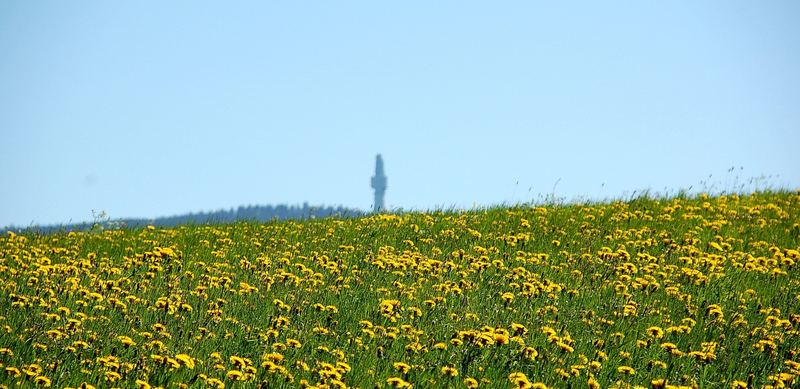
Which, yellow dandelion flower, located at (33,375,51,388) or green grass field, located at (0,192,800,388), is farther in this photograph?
green grass field, located at (0,192,800,388)

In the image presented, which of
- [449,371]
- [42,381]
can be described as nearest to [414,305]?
[449,371]

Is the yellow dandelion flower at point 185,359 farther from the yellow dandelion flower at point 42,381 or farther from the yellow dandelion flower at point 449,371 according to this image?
the yellow dandelion flower at point 449,371

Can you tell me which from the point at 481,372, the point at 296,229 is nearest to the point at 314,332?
the point at 481,372

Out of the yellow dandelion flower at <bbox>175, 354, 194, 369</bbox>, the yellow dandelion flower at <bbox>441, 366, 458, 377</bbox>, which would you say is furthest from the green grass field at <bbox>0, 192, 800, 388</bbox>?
the yellow dandelion flower at <bbox>441, 366, 458, 377</bbox>

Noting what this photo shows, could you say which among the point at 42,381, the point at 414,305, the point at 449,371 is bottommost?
the point at 42,381

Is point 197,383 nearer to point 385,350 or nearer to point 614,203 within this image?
point 385,350

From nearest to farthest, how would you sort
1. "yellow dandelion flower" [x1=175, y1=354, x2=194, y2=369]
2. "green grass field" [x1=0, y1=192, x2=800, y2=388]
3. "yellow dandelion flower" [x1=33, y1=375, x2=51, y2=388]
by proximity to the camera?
"yellow dandelion flower" [x1=33, y1=375, x2=51, y2=388] → "yellow dandelion flower" [x1=175, y1=354, x2=194, y2=369] → "green grass field" [x1=0, y1=192, x2=800, y2=388]

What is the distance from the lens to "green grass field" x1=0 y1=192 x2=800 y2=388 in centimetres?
778

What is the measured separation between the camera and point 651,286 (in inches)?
443

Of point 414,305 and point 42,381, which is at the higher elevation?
point 414,305

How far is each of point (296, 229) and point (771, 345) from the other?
8.53 m

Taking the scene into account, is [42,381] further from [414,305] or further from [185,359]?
[414,305]

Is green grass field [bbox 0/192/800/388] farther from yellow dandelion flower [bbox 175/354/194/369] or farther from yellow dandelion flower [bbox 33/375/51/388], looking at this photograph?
yellow dandelion flower [bbox 175/354/194/369]

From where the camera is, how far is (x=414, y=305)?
1038cm
